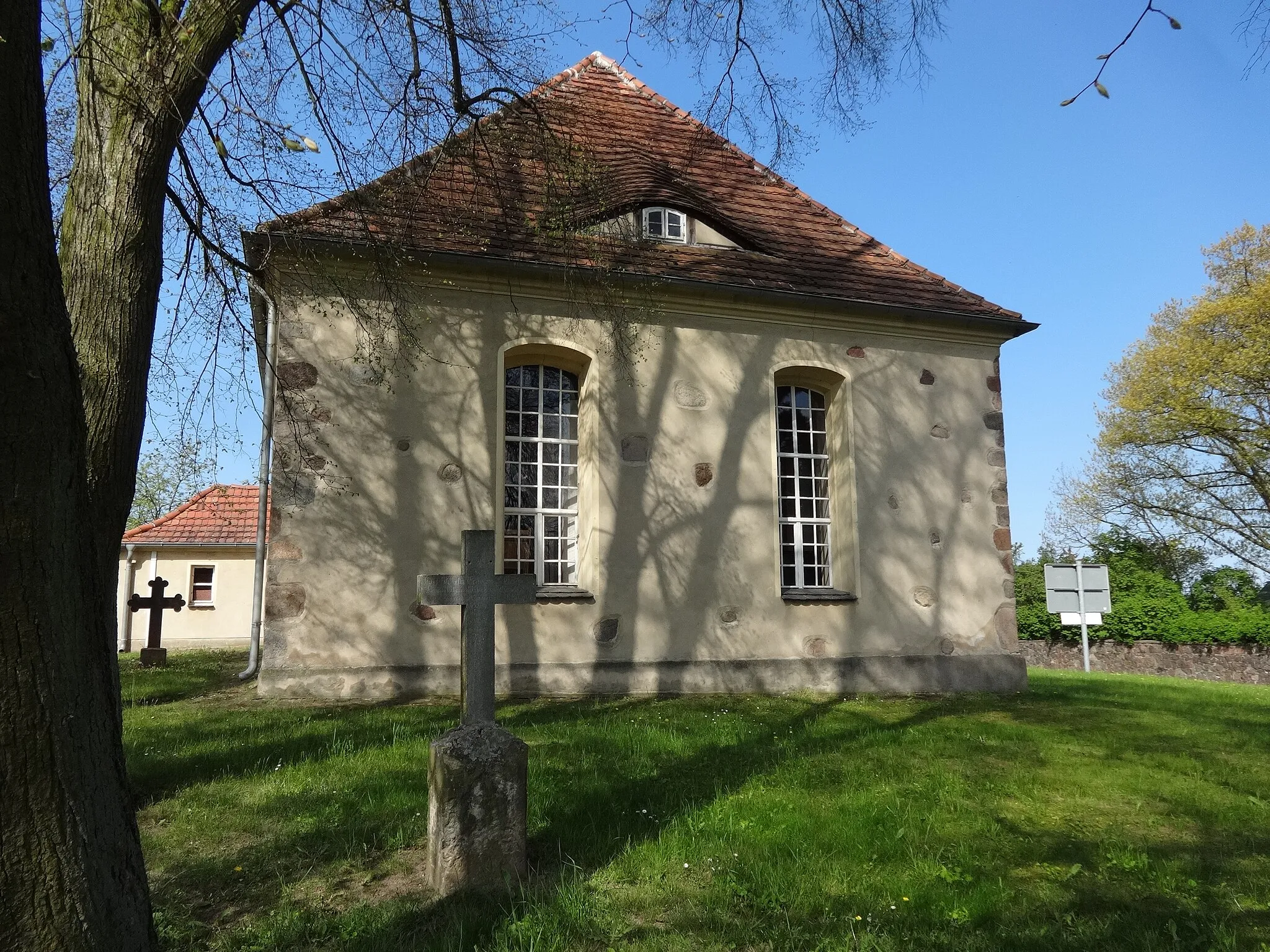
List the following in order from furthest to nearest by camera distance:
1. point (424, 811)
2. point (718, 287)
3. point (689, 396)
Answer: point (689, 396)
point (718, 287)
point (424, 811)

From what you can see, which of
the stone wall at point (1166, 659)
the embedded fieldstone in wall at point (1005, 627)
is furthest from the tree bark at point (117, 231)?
the stone wall at point (1166, 659)

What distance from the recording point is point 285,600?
26.8 feet

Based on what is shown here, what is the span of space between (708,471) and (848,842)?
5865 mm

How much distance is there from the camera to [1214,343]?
2341 centimetres

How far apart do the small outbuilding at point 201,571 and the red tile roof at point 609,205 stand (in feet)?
57.1

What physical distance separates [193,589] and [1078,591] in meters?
23.0

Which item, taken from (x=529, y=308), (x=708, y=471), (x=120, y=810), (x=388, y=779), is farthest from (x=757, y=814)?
(x=529, y=308)

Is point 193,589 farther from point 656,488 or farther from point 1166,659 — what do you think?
point 1166,659

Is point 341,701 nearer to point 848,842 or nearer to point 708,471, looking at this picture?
point 708,471

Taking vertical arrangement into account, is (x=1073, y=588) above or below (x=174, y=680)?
above

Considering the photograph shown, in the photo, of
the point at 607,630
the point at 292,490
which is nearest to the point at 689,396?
the point at 607,630

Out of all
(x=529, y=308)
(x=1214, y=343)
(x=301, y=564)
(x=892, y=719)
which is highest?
(x=1214, y=343)

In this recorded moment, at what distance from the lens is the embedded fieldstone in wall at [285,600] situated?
814cm

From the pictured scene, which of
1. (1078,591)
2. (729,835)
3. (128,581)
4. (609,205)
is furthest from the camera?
(128,581)
